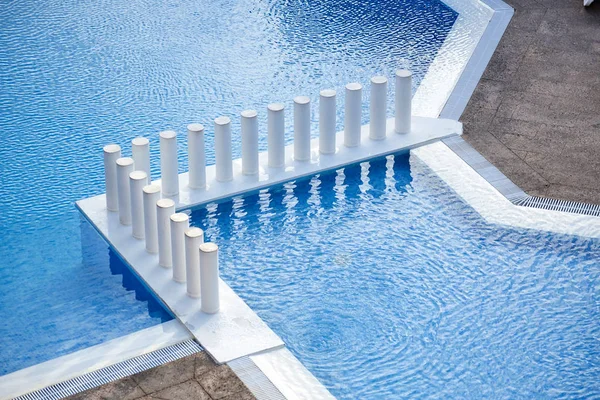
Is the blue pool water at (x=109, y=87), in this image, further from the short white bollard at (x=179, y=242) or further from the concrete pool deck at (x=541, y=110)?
the concrete pool deck at (x=541, y=110)

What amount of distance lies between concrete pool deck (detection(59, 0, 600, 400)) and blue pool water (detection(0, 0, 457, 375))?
2.47ft

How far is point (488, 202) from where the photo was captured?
8188mm

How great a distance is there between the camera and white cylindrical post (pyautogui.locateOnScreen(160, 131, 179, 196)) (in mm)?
7844

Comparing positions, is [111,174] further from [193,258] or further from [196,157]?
[193,258]

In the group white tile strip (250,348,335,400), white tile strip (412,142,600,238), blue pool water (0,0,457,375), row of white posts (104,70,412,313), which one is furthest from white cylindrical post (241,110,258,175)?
white tile strip (250,348,335,400)

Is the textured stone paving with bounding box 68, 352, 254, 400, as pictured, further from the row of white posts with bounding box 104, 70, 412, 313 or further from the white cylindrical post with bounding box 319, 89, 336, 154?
the white cylindrical post with bounding box 319, 89, 336, 154

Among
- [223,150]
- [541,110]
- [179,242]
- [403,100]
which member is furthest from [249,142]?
[541,110]

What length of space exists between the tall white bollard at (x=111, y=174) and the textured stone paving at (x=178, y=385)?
6.08ft

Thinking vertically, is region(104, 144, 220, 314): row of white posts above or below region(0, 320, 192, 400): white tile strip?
above

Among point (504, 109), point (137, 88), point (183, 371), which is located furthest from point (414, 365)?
point (137, 88)

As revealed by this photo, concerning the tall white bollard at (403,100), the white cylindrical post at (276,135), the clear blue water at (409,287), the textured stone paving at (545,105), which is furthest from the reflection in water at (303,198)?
the textured stone paving at (545,105)

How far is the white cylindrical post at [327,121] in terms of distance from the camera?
8422 mm

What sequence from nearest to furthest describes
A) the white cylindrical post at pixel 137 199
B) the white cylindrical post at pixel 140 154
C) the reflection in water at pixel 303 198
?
the white cylindrical post at pixel 137 199 → the white cylindrical post at pixel 140 154 → the reflection in water at pixel 303 198

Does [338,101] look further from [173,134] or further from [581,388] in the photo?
[581,388]
